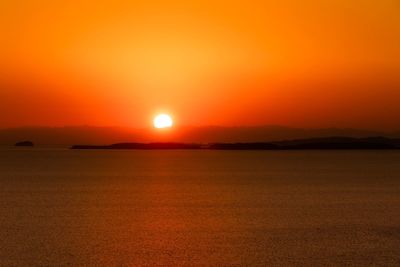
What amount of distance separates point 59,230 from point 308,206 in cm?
1168

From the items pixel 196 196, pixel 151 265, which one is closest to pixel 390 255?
pixel 151 265

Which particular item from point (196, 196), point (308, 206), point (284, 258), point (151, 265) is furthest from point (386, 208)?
point (151, 265)

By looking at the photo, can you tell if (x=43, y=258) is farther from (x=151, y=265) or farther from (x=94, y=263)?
(x=151, y=265)

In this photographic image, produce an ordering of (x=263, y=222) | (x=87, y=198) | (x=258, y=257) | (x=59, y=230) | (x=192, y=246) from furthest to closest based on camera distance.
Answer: (x=87, y=198), (x=263, y=222), (x=59, y=230), (x=192, y=246), (x=258, y=257)

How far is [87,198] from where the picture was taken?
104 feet

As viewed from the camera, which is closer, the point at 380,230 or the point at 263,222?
the point at 380,230

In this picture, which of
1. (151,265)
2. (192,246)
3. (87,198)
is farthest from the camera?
(87,198)

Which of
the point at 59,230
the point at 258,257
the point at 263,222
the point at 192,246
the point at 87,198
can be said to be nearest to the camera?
the point at 258,257

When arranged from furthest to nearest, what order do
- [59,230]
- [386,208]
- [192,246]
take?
[386,208], [59,230], [192,246]

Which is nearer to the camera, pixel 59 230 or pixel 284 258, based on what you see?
pixel 284 258

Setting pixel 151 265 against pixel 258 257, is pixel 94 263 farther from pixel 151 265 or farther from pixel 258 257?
pixel 258 257

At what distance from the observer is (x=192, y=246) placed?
16344mm

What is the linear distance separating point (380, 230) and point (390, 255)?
14.6ft

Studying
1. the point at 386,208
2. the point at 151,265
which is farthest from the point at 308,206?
the point at 151,265
